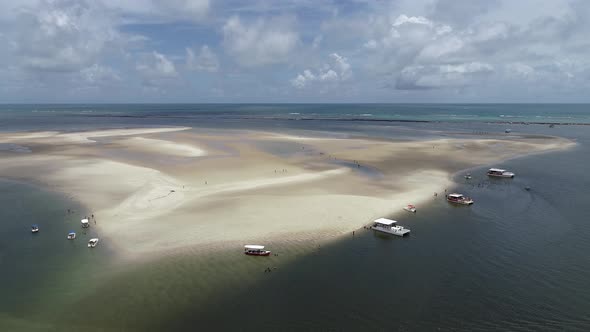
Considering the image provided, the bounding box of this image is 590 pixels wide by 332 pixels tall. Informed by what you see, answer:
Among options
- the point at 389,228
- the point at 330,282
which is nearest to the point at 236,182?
the point at 389,228

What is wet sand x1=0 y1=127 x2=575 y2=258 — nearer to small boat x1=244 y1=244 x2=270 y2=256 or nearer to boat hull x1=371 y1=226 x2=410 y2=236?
small boat x1=244 y1=244 x2=270 y2=256

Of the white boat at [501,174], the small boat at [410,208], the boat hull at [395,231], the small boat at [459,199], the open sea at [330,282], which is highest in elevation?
the white boat at [501,174]

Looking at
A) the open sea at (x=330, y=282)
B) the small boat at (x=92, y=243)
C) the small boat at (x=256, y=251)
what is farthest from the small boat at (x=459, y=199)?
the small boat at (x=92, y=243)

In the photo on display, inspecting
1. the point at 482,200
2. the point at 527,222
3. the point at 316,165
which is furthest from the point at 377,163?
the point at 527,222

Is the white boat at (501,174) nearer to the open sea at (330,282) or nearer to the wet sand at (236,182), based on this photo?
the wet sand at (236,182)

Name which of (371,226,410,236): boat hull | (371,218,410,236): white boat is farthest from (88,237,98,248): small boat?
(371,226,410,236): boat hull

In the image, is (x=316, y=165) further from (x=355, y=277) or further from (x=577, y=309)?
(x=577, y=309)

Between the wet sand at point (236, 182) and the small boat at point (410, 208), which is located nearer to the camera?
the wet sand at point (236, 182)

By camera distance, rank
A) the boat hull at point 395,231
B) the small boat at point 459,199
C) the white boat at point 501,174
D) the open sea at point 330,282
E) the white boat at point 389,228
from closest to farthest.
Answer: the open sea at point 330,282
the boat hull at point 395,231
the white boat at point 389,228
the small boat at point 459,199
the white boat at point 501,174
